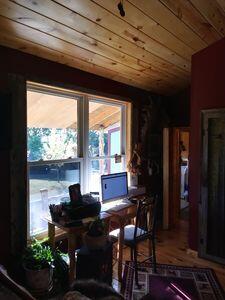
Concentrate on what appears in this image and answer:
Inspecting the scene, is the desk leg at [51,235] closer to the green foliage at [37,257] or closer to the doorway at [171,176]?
the green foliage at [37,257]

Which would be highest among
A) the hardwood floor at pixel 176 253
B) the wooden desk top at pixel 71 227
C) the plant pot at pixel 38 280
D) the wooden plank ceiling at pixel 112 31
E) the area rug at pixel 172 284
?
the wooden plank ceiling at pixel 112 31

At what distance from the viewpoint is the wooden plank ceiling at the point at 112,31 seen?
1.99 meters

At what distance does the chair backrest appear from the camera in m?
2.75

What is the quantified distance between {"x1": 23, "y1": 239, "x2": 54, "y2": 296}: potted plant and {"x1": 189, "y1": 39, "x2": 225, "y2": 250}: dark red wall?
72.6 inches

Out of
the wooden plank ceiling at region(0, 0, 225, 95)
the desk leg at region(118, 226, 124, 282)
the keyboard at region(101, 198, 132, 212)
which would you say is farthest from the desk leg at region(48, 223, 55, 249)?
the wooden plank ceiling at region(0, 0, 225, 95)

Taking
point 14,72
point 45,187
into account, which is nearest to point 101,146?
point 45,187

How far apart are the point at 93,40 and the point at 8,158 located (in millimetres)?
1350

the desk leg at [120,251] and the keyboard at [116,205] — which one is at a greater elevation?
the keyboard at [116,205]

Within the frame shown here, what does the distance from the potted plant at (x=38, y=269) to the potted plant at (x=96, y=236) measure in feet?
1.22

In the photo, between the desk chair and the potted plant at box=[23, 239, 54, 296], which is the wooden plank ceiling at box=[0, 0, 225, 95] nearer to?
the desk chair

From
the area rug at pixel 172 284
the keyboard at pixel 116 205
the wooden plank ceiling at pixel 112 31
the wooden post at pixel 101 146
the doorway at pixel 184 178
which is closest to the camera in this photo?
the wooden plank ceiling at pixel 112 31

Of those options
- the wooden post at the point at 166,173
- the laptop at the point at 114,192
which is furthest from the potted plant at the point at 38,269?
the wooden post at the point at 166,173

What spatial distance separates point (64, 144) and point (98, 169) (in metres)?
0.69

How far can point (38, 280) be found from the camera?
88.9 inches
